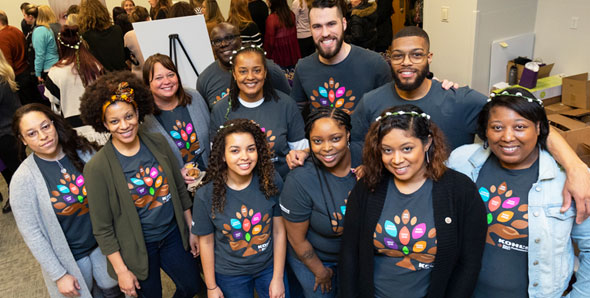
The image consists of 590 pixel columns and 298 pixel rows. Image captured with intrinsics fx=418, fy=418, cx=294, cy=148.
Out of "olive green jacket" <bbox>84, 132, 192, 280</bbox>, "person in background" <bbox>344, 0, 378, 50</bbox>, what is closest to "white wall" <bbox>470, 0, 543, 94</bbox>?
"person in background" <bbox>344, 0, 378, 50</bbox>

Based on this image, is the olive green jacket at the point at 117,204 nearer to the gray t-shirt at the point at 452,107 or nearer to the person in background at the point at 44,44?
the gray t-shirt at the point at 452,107

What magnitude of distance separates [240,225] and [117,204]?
62cm

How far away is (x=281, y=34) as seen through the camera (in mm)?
5070

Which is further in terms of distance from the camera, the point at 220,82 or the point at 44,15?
the point at 44,15

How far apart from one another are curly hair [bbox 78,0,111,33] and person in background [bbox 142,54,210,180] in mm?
1846

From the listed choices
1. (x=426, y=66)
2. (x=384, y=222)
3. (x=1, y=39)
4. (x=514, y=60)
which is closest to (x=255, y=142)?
(x=384, y=222)

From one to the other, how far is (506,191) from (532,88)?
2964 mm

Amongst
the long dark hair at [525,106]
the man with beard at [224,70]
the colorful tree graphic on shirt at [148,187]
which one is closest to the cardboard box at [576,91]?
the long dark hair at [525,106]

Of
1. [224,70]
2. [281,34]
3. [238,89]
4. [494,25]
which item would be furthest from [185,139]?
[494,25]

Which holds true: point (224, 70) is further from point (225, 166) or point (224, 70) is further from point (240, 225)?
point (240, 225)

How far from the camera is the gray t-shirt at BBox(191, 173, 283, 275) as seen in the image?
198cm

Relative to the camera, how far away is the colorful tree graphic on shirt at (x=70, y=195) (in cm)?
205

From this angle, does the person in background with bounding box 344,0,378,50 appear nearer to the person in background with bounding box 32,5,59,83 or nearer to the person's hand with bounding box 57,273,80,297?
the person in background with bounding box 32,5,59,83

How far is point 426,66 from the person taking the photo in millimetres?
1952
